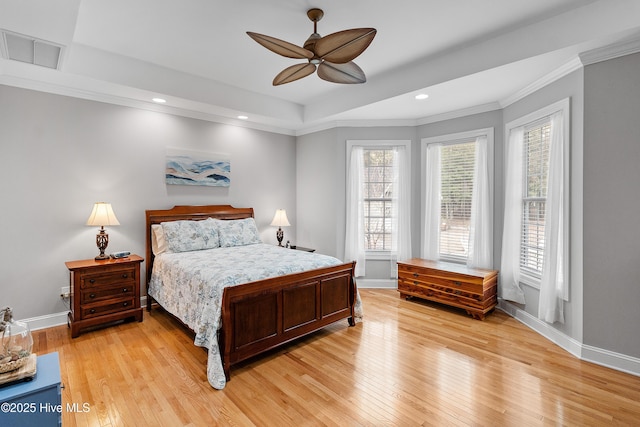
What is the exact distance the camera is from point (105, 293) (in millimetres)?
3443

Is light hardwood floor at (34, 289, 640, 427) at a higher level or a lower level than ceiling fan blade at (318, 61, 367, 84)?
lower

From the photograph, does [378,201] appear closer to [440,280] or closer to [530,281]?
[440,280]

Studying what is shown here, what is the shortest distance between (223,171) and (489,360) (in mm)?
4059

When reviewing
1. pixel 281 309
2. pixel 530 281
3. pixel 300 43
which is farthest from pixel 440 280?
pixel 300 43

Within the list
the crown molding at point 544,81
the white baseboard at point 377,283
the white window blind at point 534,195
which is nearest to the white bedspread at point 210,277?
the white baseboard at point 377,283

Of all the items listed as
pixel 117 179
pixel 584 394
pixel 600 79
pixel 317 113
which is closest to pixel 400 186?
pixel 317 113

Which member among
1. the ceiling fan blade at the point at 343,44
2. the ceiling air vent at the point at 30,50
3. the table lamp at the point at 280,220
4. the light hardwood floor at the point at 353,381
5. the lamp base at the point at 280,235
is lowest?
the light hardwood floor at the point at 353,381

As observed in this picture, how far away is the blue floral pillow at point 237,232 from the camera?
4340mm

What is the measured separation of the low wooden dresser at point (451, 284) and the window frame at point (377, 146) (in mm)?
541

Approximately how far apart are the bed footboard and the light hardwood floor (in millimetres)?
176

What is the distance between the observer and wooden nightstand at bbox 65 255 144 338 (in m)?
3.27

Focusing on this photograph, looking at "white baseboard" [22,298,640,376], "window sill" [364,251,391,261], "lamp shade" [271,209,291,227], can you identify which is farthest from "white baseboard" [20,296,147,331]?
"window sill" [364,251,391,261]

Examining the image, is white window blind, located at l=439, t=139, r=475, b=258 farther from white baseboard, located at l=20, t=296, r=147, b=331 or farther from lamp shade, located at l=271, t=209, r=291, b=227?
white baseboard, located at l=20, t=296, r=147, b=331

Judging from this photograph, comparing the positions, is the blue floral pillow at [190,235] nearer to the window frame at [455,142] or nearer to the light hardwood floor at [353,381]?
the light hardwood floor at [353,381]
